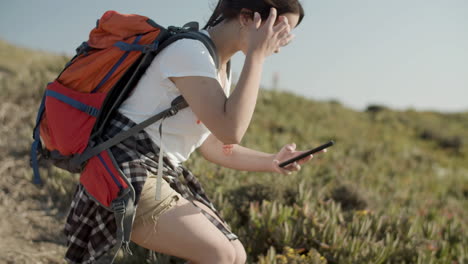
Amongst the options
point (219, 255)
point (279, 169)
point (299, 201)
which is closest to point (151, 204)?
point (219, 255)

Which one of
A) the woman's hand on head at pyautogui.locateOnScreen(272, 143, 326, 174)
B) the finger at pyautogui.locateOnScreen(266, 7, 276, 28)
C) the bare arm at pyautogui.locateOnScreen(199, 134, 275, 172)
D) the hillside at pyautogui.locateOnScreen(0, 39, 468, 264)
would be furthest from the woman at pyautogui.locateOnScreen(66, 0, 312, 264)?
the hillside at pyautogui.locateOnScreen(0, 39, 468, 264)

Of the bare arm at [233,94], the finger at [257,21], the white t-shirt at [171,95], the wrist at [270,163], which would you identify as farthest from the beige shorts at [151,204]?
the finger at [257,21]

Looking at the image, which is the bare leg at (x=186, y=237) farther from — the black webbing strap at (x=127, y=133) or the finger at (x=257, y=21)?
the finger at (x=257, y=21)

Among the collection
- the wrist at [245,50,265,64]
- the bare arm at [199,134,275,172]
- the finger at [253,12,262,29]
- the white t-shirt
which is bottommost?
the bare arm at [199,134,275,172]

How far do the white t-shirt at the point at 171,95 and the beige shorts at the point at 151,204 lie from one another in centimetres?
22

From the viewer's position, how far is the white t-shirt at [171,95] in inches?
77.7

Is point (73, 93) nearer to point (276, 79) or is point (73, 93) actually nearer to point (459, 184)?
point (459, 184)

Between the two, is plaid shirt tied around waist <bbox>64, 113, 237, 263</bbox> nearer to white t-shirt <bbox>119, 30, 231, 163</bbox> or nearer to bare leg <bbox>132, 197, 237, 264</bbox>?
white t-shirt <bbox>119, 30, 231, 163</bbox>

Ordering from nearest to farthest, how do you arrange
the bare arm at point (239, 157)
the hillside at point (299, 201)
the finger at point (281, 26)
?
the finger at point (281, 26) < the bare arm at point (239, 157) < the hillside at point (299, 201)

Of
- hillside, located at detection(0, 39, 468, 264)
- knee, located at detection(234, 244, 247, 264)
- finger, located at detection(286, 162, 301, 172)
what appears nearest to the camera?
knee, located at detection(234, 244, 247, 264)

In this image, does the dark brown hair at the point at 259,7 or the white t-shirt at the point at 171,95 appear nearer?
the white t-shirt at the point at 171,95

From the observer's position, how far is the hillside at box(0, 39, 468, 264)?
12.5ft

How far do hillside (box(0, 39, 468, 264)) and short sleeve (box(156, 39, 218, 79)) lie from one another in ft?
5.85

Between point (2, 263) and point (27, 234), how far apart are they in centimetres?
62
